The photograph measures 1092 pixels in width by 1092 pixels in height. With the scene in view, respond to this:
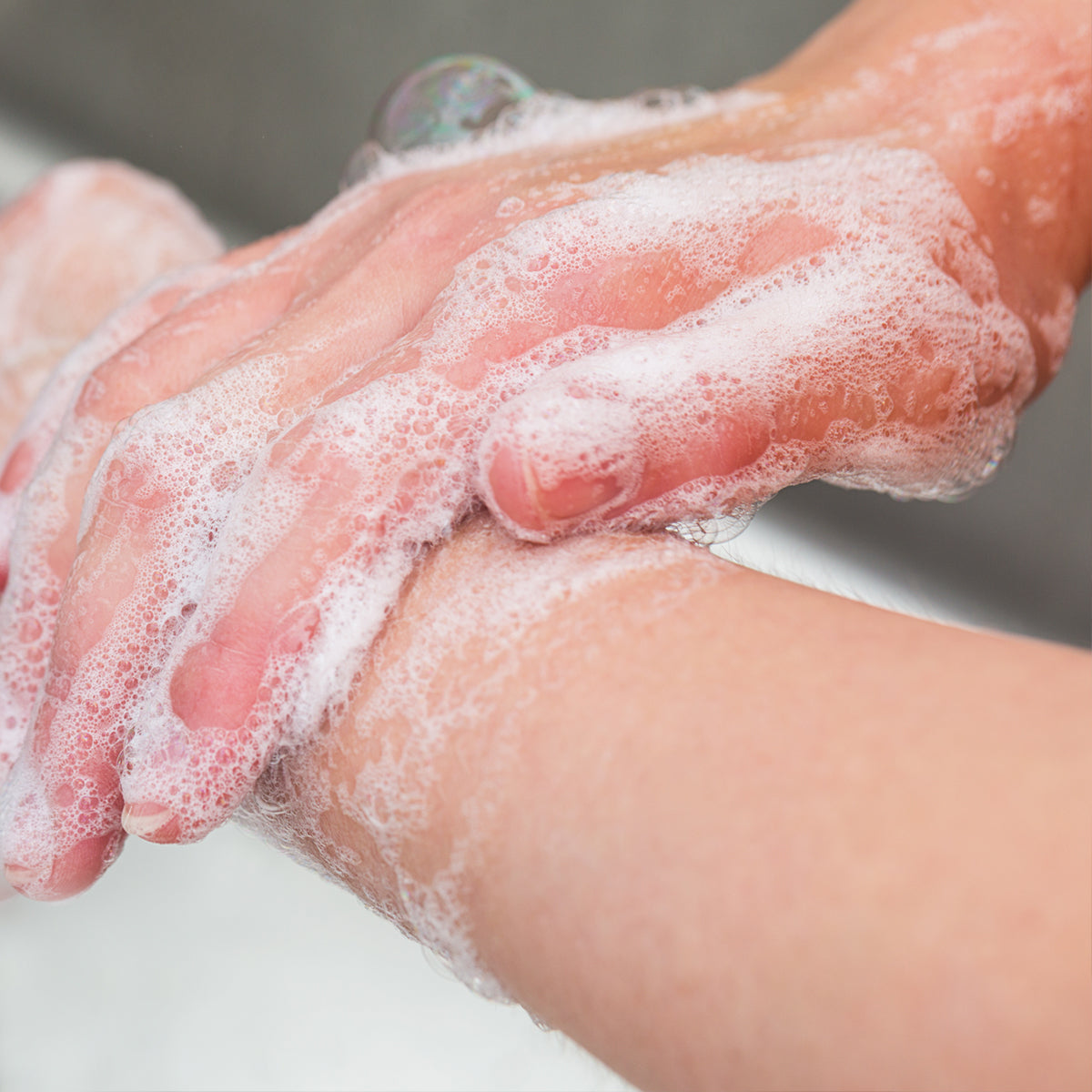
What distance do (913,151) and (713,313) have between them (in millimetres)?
218

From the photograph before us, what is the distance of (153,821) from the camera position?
0.44 meters

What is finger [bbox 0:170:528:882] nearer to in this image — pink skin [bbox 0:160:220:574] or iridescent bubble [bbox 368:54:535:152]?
iridescent bubble [bbox 368:54:535:152]

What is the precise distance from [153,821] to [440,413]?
0.70ft

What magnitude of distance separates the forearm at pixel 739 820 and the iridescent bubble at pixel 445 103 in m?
0.51

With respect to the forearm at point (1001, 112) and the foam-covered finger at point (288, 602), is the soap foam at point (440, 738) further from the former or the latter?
the forearm at point (1001, 112)

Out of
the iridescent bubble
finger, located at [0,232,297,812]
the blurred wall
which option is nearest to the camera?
finger, located at [0,232,297,812]

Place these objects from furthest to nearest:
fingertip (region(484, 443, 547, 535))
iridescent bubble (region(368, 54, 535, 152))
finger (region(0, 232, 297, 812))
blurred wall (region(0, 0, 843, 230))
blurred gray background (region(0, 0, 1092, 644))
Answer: blurred wall (region(0, 0, 843, 230)), blurred gray background (region(0, 0, 1092, 644)), iridescent bubble (region(368, 54, 535, 152)), finger (region(0, 232, 297, 812)), fingertip (region(484, 443, 547, 535))

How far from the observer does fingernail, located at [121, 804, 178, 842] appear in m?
0.44

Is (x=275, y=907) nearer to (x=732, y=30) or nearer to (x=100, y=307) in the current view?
(x=100, y=307)

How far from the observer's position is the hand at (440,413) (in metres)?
0.45

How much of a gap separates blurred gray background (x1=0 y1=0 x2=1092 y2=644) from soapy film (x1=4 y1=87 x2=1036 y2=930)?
0.51 metres

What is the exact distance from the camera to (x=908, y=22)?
2.46 ft

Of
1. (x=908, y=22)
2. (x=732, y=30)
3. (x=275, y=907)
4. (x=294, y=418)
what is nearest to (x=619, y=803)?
(x=294, y=418)

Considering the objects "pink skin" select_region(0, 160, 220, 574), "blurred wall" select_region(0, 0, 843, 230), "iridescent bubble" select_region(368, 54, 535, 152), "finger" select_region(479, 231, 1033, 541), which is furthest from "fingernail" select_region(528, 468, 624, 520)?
"blurred wall" select_region(0, 0, 843, 230)
